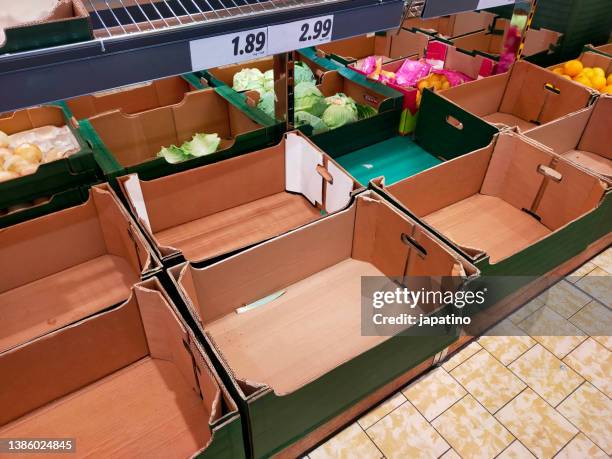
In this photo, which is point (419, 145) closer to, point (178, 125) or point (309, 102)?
point (309, 102)

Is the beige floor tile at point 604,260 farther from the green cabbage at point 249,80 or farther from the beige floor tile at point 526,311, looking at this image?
the green cabbage at point 249,80

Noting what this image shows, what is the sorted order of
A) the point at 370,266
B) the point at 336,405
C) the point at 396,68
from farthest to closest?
the point at 396,68 < the point at 370,266 < the point at 336,405

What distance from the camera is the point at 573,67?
2311 mm

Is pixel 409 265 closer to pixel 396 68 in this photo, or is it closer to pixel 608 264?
pixel 608 264

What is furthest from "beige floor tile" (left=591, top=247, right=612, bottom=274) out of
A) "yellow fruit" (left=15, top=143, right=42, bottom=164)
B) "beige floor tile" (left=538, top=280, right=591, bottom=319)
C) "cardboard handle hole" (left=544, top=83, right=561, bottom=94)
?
"yellow fruit" (left=15, top=143, right=42, bottom=164)

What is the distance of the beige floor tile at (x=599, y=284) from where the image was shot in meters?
1.74

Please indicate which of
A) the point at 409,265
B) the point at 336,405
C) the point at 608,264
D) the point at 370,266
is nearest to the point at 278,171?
the point at 370,266

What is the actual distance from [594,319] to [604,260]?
0.32 m

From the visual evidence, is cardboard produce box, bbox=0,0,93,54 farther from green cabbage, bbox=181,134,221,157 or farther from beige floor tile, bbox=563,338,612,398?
beige floor tile, bbox=563,338,612,398

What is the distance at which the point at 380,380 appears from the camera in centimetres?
120

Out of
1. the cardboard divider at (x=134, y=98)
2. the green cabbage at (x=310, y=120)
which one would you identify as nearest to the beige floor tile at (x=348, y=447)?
the green cabbage at (x=310, y=120)

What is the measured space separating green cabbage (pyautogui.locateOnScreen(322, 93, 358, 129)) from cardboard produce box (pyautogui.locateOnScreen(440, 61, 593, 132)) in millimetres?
411

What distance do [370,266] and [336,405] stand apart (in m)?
0.53

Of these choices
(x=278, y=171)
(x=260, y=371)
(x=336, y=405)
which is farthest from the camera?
(x=278, y=171)
